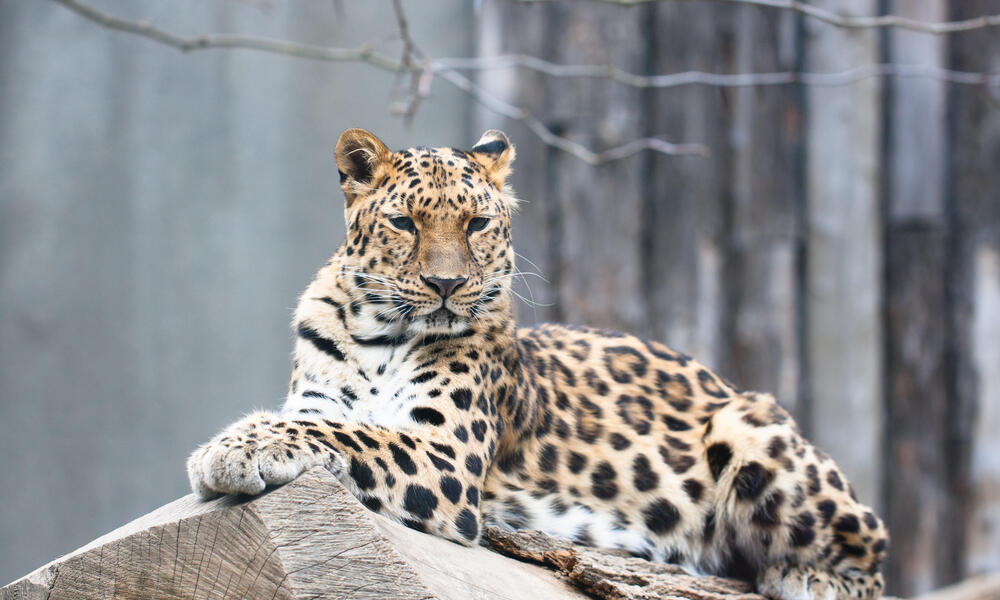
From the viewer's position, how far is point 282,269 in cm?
638

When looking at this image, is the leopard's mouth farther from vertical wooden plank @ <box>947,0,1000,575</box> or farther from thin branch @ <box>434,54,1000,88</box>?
vertical wooden plank @ <box>947,0,1000,575</box>

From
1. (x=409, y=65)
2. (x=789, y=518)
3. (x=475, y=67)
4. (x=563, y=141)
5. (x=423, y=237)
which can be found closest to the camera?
(x=423, y=237)

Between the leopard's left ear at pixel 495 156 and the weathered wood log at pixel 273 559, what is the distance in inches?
54.4

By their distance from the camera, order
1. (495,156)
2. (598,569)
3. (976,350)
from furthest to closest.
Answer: (976,350), (495,156), (598,569)

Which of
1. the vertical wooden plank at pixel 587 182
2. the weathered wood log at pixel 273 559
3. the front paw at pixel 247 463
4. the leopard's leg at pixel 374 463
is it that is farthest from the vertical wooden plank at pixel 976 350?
the front paw at pixel 247 463

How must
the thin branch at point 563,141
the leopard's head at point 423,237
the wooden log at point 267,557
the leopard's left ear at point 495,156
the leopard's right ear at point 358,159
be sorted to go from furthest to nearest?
the thin branch at point 563,141, the leopard's left ear at point 495,156, the leopard's right ear at point 358,159, the leopard's head at point 423,237, the wooden log at point 267,557

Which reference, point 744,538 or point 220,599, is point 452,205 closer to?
point 220,599

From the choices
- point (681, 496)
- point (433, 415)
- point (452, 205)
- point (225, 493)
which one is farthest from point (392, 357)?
point (681, 496)

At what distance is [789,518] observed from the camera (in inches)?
159

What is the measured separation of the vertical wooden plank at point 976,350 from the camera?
20.2 feet

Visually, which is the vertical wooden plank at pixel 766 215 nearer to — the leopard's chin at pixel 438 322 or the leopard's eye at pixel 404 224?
the leopard's chin at pixel 438 322

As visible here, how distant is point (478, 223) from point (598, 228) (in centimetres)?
270


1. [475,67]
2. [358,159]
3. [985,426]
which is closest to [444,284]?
[358,159]

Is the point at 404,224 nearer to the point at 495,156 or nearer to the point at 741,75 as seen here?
the point at 495,156
